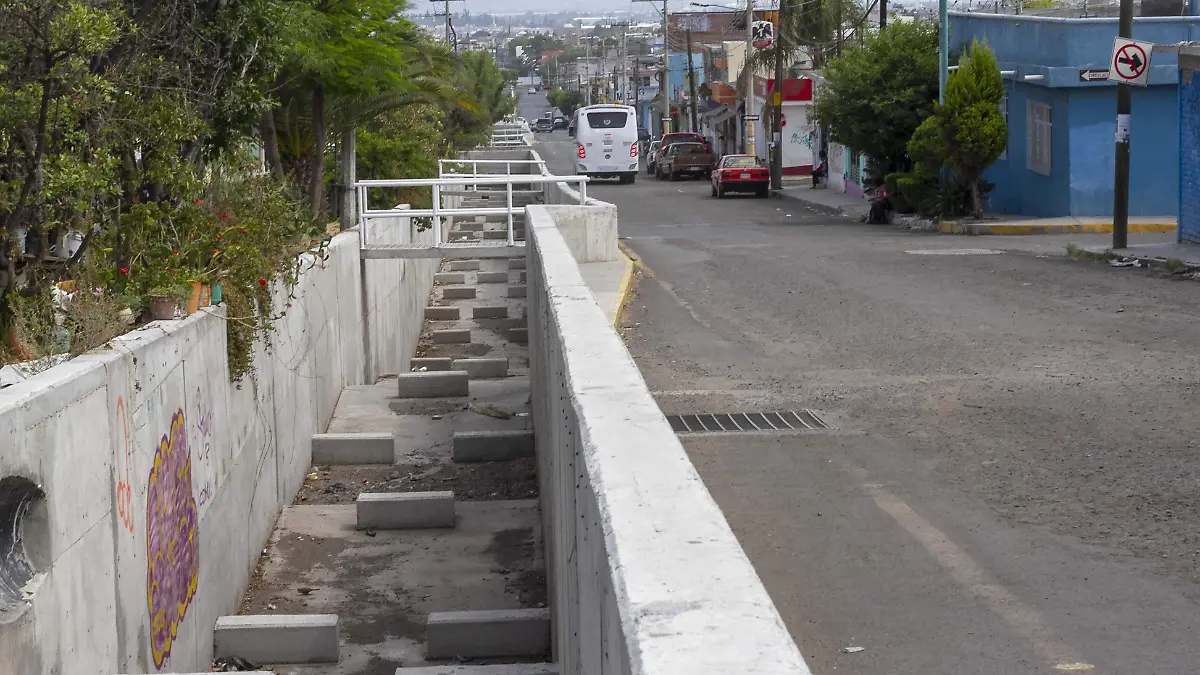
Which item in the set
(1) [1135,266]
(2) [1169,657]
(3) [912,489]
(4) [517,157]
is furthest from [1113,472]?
(4) [517,157]

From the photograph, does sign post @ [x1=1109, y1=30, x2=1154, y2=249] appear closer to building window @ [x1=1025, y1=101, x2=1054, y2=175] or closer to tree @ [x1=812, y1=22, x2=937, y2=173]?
building window @ [x1=1025, y1=101, x2=1054, y2=175]

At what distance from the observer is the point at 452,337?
2361cm

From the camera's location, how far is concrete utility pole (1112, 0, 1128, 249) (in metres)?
23.6

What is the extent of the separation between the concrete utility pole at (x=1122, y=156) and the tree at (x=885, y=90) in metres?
9.83

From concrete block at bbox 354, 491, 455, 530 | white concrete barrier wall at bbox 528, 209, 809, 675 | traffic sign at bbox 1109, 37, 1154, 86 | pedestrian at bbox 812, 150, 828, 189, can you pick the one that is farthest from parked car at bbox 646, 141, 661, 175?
white concrete barrier wall at bbox 528, 209, 809, 675

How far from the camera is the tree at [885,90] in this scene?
34438mm

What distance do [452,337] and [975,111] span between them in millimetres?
12620

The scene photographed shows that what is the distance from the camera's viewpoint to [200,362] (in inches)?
352

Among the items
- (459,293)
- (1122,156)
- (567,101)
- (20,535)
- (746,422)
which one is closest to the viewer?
(20,535)

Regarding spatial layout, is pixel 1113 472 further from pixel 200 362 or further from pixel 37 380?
pixel 37 380

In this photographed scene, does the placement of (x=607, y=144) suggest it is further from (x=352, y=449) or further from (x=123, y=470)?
(x=123, y=470)

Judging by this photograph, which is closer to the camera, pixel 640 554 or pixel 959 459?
pixel 640 554

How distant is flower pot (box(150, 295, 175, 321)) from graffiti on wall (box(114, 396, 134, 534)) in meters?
1.56

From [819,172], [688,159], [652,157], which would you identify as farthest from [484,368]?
[652,157]
